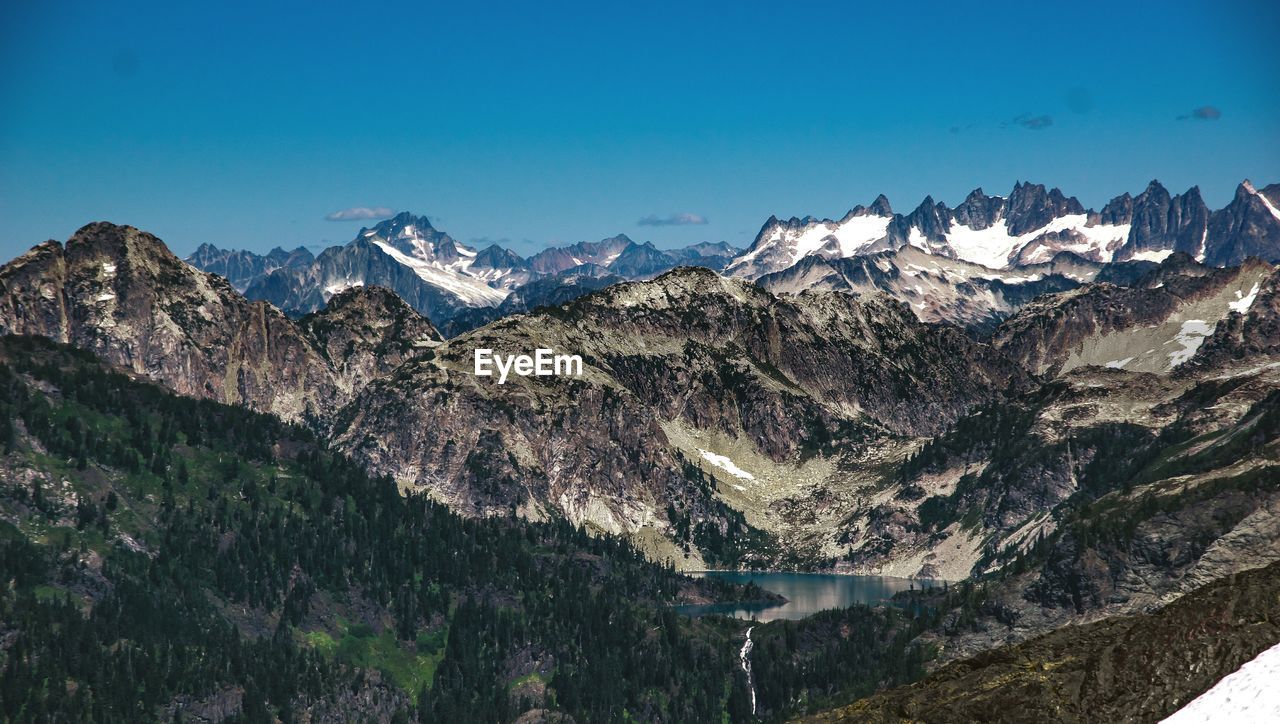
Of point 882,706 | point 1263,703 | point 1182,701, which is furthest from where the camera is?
point 882,706

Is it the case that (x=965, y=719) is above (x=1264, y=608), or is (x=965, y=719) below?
below

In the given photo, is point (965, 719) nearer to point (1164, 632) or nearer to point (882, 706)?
point (882, 706)

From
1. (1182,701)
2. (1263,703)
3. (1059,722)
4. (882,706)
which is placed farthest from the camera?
(882,706)

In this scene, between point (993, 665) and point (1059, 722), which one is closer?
point (1059, 722)

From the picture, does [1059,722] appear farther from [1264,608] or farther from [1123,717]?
[1264,608]

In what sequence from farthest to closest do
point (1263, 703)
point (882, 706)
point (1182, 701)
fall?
point (882, 706)
point (1182, 701)
point (1263, 703)

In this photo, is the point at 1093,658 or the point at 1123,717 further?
the point at 1093,658

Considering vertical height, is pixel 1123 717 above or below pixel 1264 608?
below

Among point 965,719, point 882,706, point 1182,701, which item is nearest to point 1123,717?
point 1182,701
